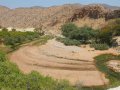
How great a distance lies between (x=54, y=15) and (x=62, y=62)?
9013 centimetres

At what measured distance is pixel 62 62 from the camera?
5866 centimetres

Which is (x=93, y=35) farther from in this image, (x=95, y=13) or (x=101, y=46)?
(x=95, y=13)

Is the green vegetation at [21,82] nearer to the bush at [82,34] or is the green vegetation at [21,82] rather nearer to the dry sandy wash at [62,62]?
the dry sandy wash at [62,62]

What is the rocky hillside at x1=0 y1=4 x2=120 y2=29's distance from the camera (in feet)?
391

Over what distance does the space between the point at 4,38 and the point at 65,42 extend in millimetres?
16460

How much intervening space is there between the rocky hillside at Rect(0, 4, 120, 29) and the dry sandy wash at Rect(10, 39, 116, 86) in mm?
44833

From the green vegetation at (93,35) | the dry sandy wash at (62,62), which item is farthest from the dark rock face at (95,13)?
the dry sandy wash at (62,62)

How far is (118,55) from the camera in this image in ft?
202

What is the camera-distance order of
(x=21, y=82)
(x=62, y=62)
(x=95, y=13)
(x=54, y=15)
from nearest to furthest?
(x=21, y=82), (x=62, y=62), (x=95, y=13), (x=54, y=15)

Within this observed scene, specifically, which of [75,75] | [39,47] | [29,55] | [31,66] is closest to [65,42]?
[39,47]

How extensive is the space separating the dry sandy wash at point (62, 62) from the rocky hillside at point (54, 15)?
4483cm

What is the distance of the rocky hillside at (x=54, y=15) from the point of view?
391 feet

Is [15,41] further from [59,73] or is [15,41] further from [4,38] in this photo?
[59,73]

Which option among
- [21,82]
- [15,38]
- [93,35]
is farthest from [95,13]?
[21,82]
